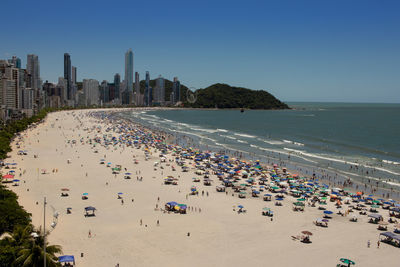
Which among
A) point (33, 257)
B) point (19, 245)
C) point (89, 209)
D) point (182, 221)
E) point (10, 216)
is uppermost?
point (33, 257)

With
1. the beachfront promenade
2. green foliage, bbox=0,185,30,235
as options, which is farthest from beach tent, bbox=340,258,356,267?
green foliage, bbox=0,185,30,235

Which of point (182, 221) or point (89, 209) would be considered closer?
point (182, 221)

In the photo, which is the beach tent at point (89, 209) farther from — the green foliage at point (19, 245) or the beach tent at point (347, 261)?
the beach tent at point (347, 261)

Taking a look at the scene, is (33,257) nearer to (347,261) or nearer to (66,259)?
(66,259)

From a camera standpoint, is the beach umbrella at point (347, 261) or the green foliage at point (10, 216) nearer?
the beach umbrella at point (347, 261)

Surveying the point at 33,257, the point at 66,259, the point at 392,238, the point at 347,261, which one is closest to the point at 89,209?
the point at 66,259

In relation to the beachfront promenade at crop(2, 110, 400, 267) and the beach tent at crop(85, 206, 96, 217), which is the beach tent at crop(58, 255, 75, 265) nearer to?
the beachfront promenade at crop(2, 110, 400, 267)

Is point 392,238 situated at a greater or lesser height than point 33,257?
lesser

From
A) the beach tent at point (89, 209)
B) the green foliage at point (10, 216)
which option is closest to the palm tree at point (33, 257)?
the green foliage at point (10, 216)

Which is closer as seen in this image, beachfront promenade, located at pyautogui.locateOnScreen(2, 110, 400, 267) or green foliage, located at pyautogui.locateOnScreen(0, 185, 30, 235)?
beachfront promenade, located at pyautogui.locateOnScreen(2, 110, 400, 267)
